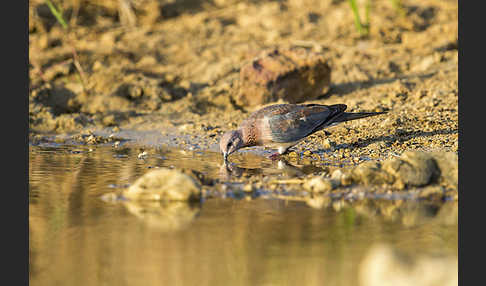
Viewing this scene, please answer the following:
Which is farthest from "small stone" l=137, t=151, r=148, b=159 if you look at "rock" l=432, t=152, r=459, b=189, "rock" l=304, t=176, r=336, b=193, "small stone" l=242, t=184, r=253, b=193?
"rock" l=432, t=152, r=459, b=189

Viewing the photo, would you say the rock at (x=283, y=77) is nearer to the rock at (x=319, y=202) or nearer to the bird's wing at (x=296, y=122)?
the bird's wing at (x=296, y=122)

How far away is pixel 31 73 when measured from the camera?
28.7 ft

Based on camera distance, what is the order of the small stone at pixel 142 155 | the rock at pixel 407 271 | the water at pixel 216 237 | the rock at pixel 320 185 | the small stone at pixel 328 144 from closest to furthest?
1. the rock at pixel 407 271
2. the water at pixel 216 237
3. the rock at pixel 320 185
4. the small stone at pixel 142 155
5. the small stone at pixel 328 144

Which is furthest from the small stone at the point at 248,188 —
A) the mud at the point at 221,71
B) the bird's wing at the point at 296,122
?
the bird's wing at the point at 296,122

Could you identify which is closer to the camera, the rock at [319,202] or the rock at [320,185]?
the rock at [319,202]

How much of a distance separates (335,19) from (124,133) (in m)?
4.12

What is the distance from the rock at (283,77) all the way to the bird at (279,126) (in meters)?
1.60

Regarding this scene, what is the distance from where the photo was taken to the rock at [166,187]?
4629 mm

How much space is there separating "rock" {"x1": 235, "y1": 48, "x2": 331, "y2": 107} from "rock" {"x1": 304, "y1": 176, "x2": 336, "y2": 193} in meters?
3.08

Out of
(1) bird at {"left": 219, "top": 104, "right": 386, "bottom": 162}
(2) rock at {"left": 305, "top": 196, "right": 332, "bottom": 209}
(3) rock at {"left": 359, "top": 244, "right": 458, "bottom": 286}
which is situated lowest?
(3) rock at {"left": 359, "top": 244, "right": 458, "bottom": 286}

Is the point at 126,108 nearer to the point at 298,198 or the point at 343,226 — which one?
the point at 298,198

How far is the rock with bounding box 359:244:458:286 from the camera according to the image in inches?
118

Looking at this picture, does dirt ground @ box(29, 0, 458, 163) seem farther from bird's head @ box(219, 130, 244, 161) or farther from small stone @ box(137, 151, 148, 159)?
bird's head @ box(219, 130, 244, 161)

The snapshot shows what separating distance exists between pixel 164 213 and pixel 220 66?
4754 millimetres
